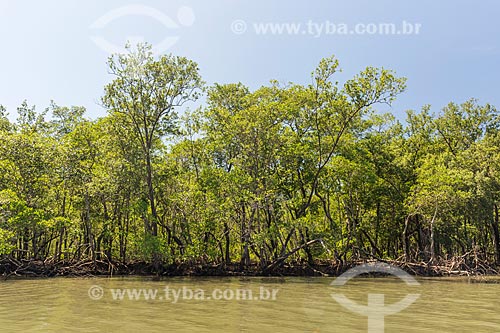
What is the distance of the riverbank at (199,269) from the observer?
80.9 ft

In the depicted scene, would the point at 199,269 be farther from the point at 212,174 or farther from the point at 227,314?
the point at 227,314

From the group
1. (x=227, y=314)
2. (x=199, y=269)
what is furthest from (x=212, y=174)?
(x=227, y=314)

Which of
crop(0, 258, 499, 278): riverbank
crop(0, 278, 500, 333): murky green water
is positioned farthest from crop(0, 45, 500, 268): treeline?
crop(0, 278, 500, 333): murky green water

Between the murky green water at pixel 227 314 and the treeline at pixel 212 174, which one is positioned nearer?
the murky green water at pixel 227 314

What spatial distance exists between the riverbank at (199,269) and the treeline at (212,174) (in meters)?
0.62

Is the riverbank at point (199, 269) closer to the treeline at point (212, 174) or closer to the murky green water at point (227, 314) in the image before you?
the treeline at point (212, 174)

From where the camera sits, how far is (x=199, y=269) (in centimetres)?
2623

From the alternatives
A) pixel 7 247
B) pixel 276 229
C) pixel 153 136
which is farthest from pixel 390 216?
pixel 7 247

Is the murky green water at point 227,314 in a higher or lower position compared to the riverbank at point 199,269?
higher

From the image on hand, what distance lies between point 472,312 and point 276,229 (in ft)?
48.9

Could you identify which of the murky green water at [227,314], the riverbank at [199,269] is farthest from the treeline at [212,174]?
the murky green water at [227,314]

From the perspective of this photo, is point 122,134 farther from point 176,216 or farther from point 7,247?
point 7,247

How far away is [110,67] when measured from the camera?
25547 millimetres

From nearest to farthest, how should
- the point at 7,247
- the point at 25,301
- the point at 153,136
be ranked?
1. the point at 25,301
2. the point at 7,247
3. the point at 153,136
